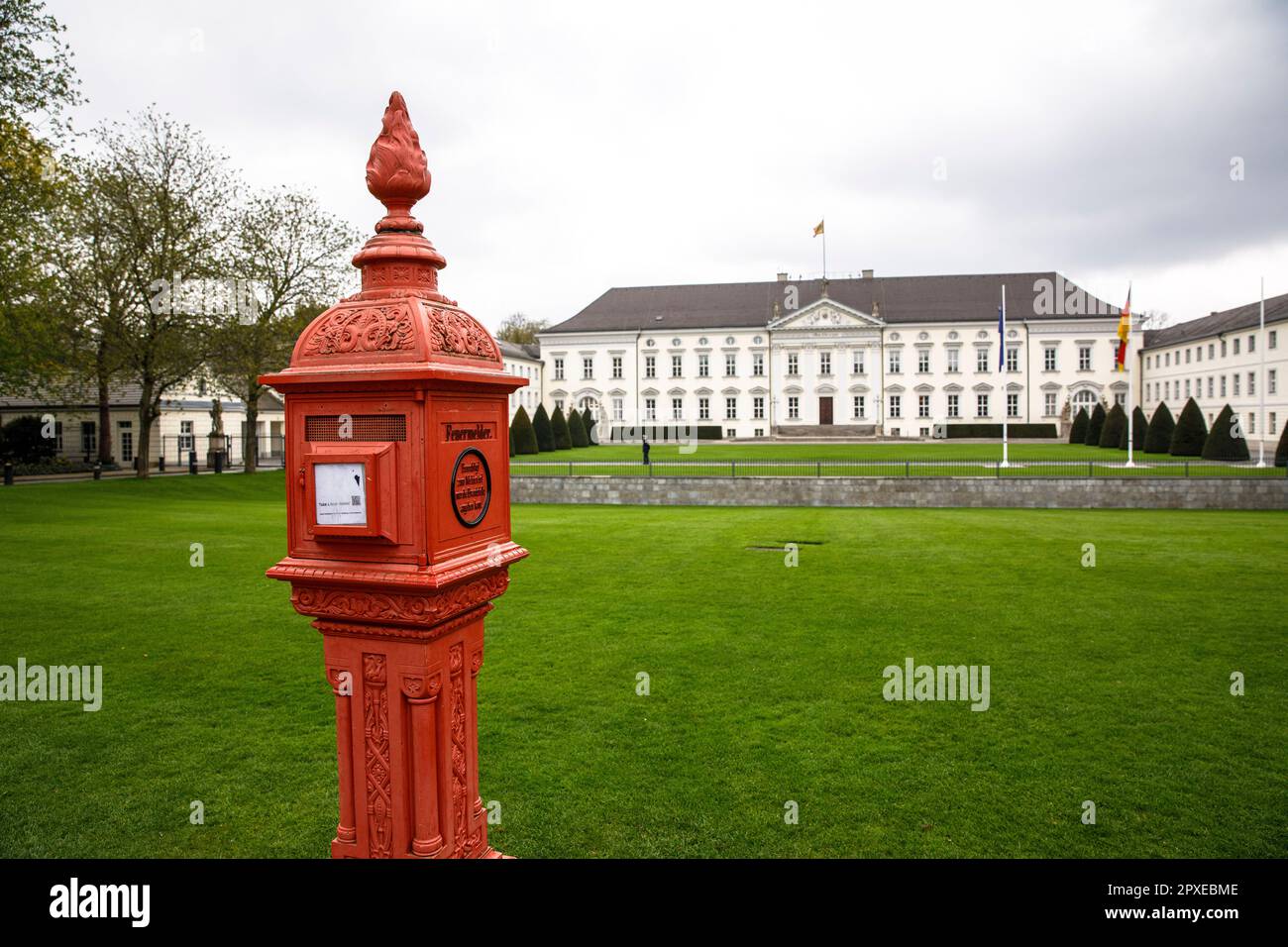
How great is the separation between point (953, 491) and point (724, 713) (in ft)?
76.5

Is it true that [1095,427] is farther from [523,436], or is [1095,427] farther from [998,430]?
[523,436]

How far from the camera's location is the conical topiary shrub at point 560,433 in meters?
58.9

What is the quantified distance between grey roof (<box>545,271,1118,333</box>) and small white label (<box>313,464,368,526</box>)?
7817cm

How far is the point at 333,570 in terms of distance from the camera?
11.3ft

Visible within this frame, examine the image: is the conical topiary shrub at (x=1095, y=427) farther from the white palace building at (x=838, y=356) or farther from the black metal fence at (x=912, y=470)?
the black metal fence at (x=912, y=470)

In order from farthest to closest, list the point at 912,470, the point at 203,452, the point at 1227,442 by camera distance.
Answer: the point at 203,452
the point at 1227,442
the point at 912,470

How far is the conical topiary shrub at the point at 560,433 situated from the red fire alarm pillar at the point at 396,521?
179 feet

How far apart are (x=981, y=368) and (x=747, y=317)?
2140 cm

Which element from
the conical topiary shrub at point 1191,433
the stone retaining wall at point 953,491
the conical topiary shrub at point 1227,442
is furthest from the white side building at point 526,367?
the conical topiary shrub at point 1227,442

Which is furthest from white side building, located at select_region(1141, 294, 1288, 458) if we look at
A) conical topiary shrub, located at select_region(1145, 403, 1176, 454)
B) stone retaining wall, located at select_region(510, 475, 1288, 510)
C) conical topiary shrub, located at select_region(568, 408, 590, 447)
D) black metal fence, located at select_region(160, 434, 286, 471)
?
black metal fence, located at select_region(160, 434, 286, 471)

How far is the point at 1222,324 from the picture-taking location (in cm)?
6203

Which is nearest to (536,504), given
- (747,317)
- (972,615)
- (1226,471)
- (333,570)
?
(972,615)

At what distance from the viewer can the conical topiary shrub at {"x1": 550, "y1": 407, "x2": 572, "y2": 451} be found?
2318 inches

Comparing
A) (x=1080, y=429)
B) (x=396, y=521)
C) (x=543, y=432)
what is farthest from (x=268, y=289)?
(x=1080, y=429)
